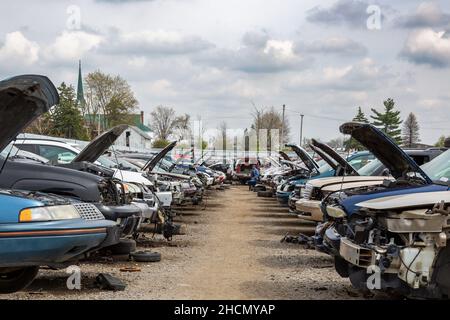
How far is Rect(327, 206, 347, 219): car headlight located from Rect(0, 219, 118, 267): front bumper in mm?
2698

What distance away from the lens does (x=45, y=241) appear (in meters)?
5.62

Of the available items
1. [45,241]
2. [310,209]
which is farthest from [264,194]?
[45,241]

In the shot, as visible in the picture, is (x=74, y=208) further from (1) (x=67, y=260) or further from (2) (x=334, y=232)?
(2) (x=334, y=232)

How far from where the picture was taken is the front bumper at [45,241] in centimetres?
550

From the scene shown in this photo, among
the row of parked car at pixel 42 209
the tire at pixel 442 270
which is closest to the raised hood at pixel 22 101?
the row of parked car at pixel 42 209

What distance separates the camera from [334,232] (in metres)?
7.02

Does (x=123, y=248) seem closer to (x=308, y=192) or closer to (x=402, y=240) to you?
(x=308, y=192)

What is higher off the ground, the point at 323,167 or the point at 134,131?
the point at 134,131

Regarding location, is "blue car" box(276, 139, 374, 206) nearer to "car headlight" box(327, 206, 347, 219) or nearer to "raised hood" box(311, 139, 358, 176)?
"raised hood" box(311, 139, 358, 176)

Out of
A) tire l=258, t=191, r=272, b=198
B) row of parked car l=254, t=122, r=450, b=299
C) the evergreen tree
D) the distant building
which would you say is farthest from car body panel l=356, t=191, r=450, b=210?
the evergreen tree

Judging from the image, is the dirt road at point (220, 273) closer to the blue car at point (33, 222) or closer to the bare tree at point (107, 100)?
the blue car at point (33, 222)

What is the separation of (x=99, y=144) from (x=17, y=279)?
3.66 metres
